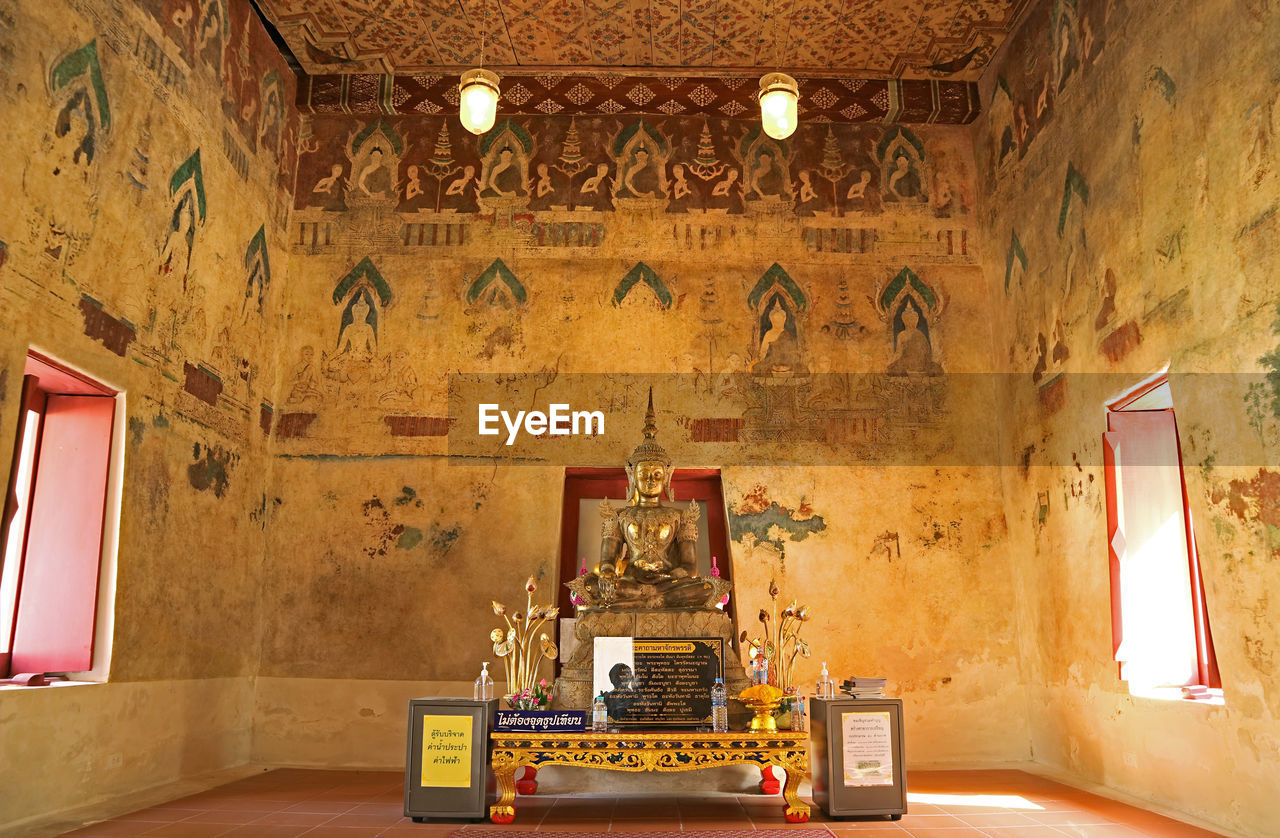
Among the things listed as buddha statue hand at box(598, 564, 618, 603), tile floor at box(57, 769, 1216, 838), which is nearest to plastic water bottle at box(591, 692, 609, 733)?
tile floor at box(57, 769, 1216, 838)

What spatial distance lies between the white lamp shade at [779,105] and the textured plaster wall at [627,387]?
249 centimetres


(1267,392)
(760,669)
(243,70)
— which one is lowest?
(760,669)

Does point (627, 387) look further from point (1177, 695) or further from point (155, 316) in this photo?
point (1177, 695)

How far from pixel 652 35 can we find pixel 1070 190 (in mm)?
3944

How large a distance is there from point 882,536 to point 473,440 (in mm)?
3794

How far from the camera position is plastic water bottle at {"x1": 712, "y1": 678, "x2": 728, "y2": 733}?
5.45 metres

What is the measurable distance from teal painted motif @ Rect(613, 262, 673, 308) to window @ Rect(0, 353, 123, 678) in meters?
4.37

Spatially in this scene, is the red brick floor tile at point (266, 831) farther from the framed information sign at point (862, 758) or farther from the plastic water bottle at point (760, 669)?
the framed information sign at point (862, 758)

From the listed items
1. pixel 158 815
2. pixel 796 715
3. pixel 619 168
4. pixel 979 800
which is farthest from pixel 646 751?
pixel 619 168

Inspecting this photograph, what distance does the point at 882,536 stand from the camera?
8.23 meters

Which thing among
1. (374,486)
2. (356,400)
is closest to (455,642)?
(374,486)

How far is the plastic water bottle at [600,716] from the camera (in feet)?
18.1

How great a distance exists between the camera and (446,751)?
17.2ft

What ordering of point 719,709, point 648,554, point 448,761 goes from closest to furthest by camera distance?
point 448,761
point 719,709
point 648,554
